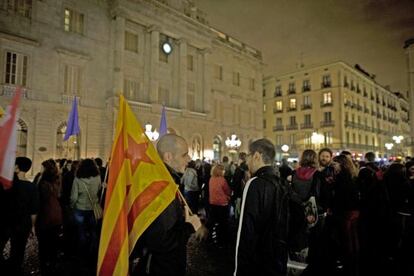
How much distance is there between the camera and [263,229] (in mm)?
2561

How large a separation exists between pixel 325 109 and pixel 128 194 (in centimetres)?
4330

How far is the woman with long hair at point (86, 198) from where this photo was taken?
5.53 metres

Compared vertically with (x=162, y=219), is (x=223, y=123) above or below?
above

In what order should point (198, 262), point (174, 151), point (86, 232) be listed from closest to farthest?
point (174, 151) → point (198, 262) → point (86, 232)

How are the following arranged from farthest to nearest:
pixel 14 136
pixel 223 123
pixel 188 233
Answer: pixel 223 123 < pixel 14 136 < pixel 188 233

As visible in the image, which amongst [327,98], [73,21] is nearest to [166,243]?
[73,21]

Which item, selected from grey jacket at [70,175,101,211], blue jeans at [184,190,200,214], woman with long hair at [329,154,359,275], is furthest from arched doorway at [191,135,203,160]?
woman with long hair at [329,154,359,275]

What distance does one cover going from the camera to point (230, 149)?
30.9m

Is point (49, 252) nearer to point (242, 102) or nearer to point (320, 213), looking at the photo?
point (320, 213)

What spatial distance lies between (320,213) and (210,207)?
3.41 meters

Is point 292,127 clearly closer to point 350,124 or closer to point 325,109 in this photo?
point 325,109

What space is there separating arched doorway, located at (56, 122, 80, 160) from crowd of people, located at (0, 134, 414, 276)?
1251cm

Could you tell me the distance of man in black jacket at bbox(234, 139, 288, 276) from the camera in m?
2.48

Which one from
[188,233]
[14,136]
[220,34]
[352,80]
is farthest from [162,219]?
[352,80]
